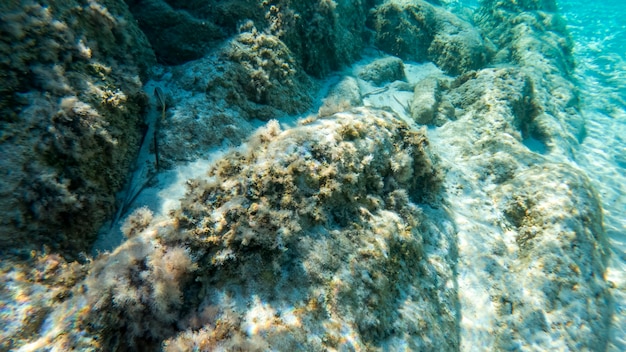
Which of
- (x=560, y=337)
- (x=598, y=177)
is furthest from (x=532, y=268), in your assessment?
(x=598, y=177)

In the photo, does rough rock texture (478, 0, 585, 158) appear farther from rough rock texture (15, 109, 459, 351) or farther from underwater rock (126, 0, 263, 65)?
underwater rock (126, 0, 263, 65)

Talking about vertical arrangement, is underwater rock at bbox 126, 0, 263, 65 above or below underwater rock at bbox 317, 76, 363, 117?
above

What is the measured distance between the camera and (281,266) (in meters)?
2.22

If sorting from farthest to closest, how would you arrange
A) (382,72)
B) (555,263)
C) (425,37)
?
(425,37) < (382,72) < (555,263)

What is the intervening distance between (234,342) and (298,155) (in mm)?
1616

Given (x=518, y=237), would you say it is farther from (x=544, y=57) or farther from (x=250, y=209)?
(x=544, y=57)

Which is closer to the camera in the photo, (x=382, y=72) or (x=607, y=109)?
(x=382, y=72)

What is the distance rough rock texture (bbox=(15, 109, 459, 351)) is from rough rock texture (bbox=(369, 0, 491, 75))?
7.36 meters

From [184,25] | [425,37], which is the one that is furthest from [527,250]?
[425,37]

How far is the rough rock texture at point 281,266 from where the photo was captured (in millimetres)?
1891

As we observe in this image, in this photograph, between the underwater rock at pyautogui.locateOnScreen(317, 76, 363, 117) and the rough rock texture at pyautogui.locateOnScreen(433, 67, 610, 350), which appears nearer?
the rough rock texture at pyautogui.locateOnScreen(433, 67, 610, 350)

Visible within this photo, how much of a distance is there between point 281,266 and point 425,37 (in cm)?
1026

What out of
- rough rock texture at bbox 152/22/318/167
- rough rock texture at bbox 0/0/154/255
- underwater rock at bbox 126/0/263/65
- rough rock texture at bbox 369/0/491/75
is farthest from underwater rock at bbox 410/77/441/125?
rough rock texture at bbox 0/0/154/255

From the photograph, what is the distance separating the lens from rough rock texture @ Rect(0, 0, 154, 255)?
214 cm
